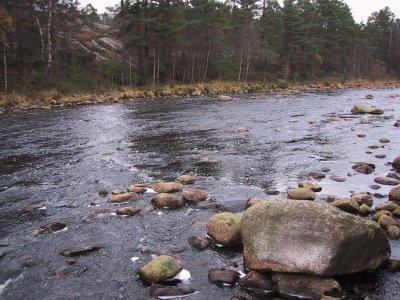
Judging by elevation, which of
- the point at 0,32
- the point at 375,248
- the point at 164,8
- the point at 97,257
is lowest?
the point at 97,257

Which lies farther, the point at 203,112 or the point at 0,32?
the point at 0,32

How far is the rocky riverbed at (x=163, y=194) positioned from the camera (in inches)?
176

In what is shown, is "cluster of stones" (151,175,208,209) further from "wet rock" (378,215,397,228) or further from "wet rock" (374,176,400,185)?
"wet rock" (374,176,400,185)

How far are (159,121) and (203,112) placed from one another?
3.57 meters

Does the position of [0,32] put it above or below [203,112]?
above

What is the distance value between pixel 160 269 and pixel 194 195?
102 inches

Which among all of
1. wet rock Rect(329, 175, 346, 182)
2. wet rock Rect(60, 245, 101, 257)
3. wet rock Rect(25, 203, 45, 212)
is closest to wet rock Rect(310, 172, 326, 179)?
wet rock Rect(329, 175, 346, 182)

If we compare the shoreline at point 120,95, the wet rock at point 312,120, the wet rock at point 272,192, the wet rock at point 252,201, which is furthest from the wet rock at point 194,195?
the shoreline at point 120,95

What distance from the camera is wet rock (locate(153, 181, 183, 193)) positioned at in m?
7.41

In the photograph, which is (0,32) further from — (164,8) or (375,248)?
(375,248)

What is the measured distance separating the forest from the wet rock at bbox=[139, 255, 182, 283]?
26.7 m

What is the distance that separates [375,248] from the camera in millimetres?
4590

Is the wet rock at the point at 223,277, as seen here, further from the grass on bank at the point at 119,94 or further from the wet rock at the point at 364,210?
the grass on bank at the point at 119,94

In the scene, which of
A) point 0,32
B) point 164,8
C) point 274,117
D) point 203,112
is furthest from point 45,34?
point 274,117
